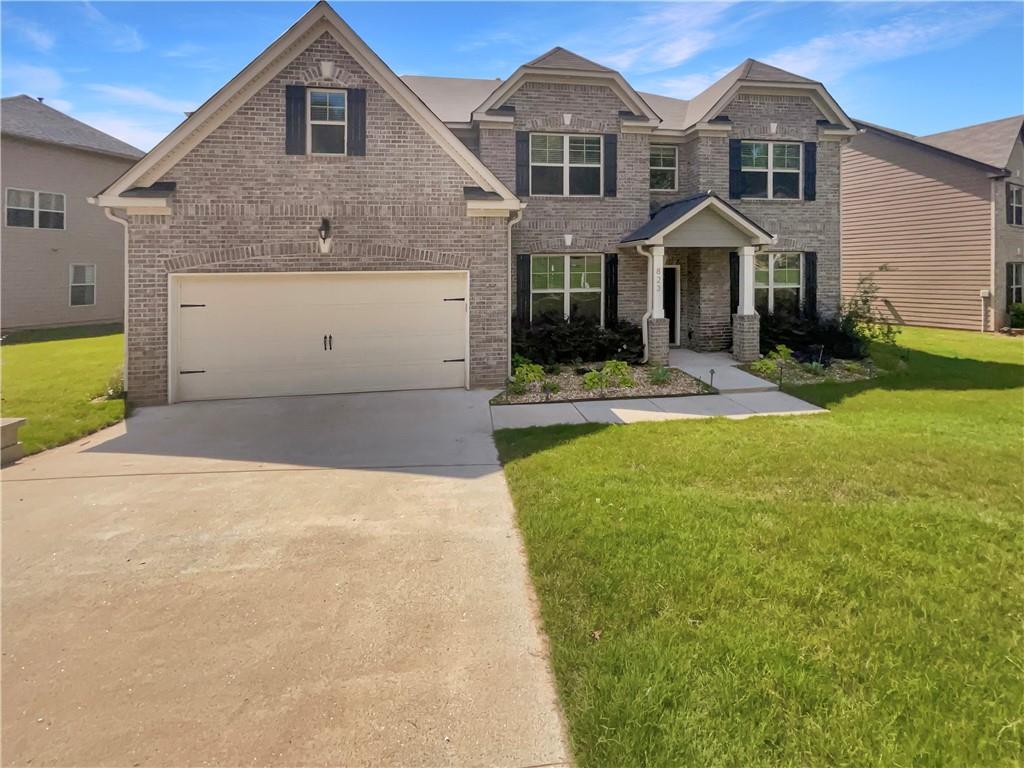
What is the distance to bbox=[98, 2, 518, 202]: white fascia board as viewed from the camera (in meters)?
10.2

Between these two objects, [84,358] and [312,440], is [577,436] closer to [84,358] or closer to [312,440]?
[312,440]

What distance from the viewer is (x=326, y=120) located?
35.7 ft

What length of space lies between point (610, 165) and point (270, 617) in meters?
13.5

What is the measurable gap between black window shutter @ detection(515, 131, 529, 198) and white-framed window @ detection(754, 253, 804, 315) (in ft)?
21.7

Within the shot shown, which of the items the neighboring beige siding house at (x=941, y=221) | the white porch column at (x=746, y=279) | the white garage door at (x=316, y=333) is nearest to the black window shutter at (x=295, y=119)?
the white garage door at (x=316, y=333)

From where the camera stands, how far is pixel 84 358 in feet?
49.5

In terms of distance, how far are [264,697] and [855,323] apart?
609 inches

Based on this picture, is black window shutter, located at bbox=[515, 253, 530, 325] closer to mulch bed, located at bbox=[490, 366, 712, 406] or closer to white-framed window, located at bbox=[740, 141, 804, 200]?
mulch bed, located at bbox=[490, 366, 712, 406]

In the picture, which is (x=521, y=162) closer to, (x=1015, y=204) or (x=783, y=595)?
(x=783, y=595)

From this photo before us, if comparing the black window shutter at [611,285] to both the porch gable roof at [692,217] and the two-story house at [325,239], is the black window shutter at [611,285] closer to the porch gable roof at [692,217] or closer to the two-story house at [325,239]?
the porch gable roof at [692,217]

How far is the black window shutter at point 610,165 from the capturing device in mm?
14742

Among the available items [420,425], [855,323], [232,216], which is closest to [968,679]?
[420,425]

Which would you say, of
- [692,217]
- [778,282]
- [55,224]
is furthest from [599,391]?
[55,224]

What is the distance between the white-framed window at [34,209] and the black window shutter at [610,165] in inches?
830
